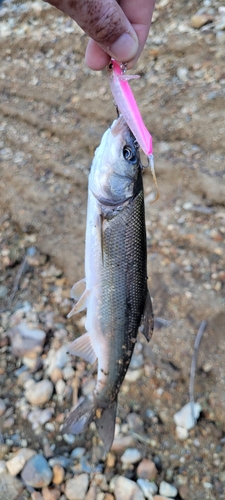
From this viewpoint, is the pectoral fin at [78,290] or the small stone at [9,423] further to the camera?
the small stone at [9,423]

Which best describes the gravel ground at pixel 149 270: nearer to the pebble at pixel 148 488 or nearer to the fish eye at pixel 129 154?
the pebble at pixel 148 488

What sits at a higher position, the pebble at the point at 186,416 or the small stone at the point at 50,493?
the small stone at the point at 50,493

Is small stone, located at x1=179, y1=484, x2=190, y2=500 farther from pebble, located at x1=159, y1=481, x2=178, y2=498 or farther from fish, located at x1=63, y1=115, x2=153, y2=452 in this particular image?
fish, located at x1=63, y1=115, x2=153, y2=452

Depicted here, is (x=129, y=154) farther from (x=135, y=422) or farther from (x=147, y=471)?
(x=147, y=471)

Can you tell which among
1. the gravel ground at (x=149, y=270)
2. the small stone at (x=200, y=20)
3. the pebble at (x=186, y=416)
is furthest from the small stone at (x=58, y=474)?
the small stone at (x=200, y=20)

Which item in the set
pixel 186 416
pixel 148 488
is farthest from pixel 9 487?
pixel 186 416

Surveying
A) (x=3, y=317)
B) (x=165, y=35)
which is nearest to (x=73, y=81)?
(x=165, y=35)

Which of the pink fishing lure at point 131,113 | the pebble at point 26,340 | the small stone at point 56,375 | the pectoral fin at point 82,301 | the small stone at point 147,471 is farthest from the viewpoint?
the pebble at point 26,340
